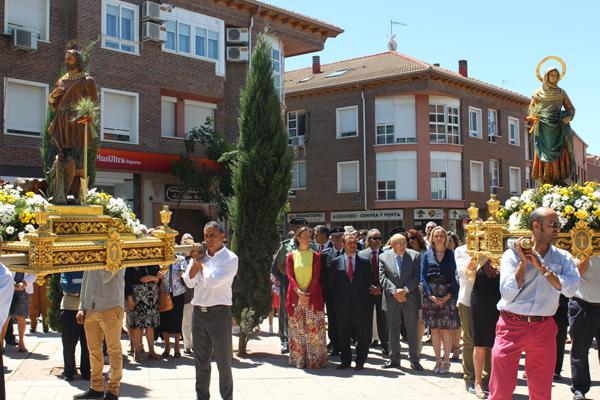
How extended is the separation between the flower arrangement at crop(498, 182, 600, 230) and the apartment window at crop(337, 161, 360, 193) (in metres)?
28.3

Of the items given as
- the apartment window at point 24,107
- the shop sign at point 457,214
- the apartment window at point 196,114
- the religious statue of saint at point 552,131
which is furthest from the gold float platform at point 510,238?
the shop sign at point 457,214

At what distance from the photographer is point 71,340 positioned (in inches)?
330

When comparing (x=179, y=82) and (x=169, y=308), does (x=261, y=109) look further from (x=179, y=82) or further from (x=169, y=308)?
(x=179, y=82)

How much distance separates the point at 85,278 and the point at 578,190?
5476 millimetres

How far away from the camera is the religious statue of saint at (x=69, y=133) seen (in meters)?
5.88

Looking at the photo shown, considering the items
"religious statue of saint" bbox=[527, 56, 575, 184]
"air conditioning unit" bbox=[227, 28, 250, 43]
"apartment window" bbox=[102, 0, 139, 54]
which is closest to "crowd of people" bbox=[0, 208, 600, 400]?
"religious statue of saint" bbox=[527, 56, 575, 184]

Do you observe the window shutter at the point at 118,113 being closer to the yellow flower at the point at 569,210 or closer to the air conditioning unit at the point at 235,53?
the air conditioning unit at the point at 235,53

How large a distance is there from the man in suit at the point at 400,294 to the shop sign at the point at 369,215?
24663mm

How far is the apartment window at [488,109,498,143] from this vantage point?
3858 centimetres

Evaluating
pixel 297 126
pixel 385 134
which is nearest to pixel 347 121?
pixel 385 134

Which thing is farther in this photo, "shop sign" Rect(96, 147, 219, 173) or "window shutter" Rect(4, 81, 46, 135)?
"shop sign" Rect(96, 147, 219, 173)

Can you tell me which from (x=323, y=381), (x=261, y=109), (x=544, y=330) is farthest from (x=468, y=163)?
(x=544, y=330)

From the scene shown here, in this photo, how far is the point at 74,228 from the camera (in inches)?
202

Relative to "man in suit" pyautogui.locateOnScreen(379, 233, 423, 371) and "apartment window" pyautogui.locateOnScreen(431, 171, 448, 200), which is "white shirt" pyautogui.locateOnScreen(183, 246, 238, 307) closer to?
"man in suit" pyautogui.locateOnScreen(379, 233, 423, 371)
